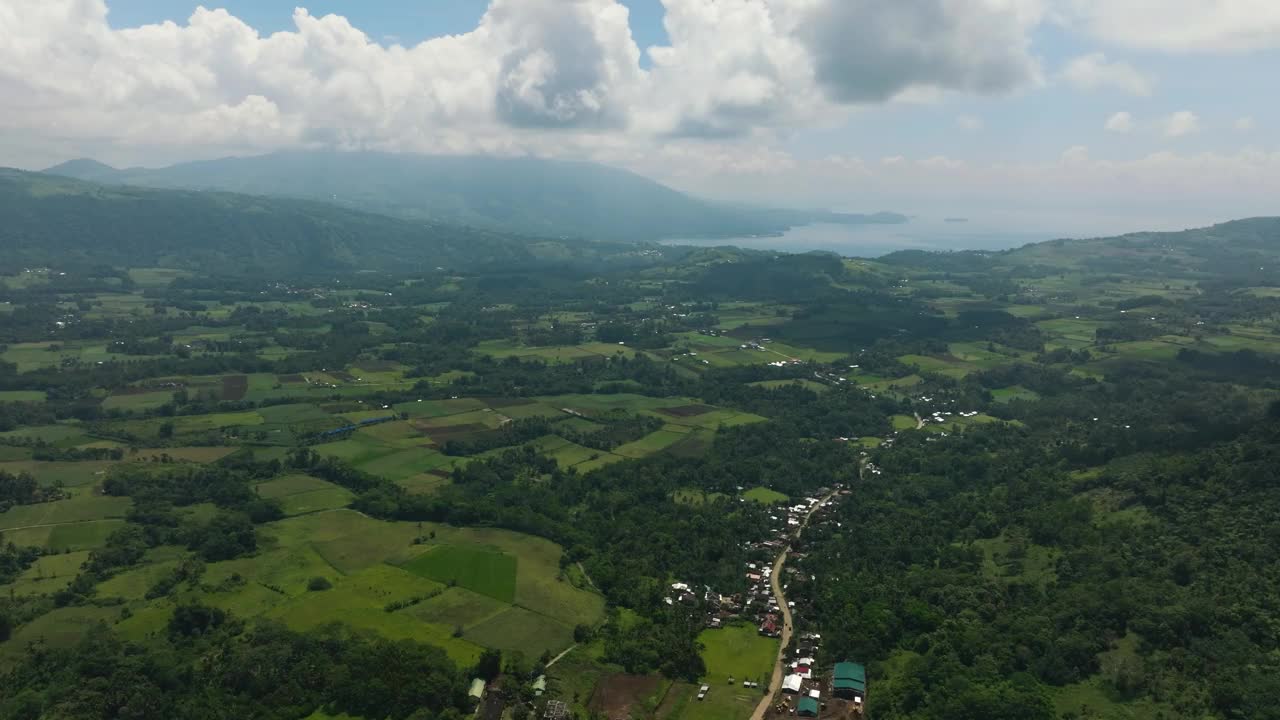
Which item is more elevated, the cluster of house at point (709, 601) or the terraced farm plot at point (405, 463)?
the terraced farm plot at point (405, 463)

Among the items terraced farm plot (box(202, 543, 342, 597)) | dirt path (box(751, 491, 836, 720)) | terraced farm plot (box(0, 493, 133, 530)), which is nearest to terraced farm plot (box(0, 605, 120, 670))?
terraced farm plot (box(202, 543, 342, 597))

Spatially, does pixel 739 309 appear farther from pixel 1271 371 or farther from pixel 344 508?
pixel 344 508

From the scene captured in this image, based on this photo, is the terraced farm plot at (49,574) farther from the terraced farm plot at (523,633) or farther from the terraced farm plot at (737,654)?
the terraced farm plot at (737,654)

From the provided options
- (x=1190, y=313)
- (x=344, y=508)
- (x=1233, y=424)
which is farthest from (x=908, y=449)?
(x=1190, y=313)

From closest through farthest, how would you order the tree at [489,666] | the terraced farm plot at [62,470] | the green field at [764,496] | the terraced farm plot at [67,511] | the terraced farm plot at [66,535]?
the tree at [489,666] → the terraced farm plot at [66,535] → the terraced farm plot at [67,511] → the terraced farm plot at [62,470] → the green field at [764,496]

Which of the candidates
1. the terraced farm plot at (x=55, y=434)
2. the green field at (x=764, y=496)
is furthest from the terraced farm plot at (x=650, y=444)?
the terraced farm plot at (x=55, y=434)

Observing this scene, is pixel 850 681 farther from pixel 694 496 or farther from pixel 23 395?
pixel 23 395
